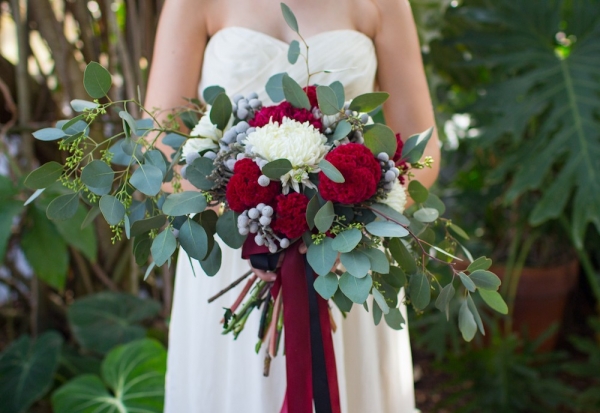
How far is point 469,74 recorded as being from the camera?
2199mm

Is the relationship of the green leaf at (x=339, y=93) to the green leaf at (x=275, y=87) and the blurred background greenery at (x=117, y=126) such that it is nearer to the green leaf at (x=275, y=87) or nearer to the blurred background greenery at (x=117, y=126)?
the green leaf at (x=275, y=87)

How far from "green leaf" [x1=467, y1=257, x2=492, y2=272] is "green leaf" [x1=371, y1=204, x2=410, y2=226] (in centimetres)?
10

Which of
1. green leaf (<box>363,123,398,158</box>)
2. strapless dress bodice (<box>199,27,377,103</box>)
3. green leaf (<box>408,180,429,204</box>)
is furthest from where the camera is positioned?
strapless dress bodice (<box>199,27,377,103</box>)

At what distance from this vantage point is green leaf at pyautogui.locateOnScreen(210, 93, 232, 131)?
801 mm

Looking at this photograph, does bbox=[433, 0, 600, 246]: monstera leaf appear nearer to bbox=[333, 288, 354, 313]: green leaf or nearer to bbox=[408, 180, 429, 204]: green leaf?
bbox=[408, 180, 429, 204]: green leaf

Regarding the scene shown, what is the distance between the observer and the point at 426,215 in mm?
873

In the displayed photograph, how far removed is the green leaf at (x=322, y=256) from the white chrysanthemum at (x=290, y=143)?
0.10 m

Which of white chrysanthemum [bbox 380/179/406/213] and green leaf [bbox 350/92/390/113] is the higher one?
green leaf [bbox 350/92/390/113]

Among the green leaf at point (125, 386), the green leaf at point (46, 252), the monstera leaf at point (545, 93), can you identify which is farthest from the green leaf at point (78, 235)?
the monstera leaf at point (545, 93)

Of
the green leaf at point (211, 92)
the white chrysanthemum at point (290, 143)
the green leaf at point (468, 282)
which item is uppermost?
the green leaf at point (211, 92)

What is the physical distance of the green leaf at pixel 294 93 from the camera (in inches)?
30.6

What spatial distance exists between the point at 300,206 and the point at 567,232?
1989 millimetres

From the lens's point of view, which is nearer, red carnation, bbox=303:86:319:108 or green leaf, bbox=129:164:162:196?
green leaf, bbox=129:164:162:196

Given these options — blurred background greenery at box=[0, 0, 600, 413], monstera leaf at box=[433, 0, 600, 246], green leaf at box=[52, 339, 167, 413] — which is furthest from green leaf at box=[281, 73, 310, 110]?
monstera leaf at box=[433, 0, 600, 246]
